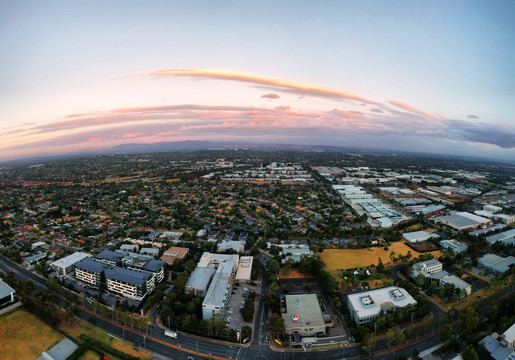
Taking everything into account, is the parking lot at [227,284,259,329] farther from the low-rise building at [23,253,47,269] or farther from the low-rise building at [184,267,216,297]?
the low-rise building at [23,253,47,269]

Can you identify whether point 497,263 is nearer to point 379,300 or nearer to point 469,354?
point 379,300

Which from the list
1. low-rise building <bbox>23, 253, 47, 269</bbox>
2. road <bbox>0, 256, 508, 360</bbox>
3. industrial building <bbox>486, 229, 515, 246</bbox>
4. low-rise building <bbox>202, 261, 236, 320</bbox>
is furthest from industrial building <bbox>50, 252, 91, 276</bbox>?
industrial building <bbox>486, 229, 515, 246</bbox>

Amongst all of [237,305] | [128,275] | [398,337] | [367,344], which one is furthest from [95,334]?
[398,337]

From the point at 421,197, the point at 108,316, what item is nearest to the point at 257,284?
the point at 108,316

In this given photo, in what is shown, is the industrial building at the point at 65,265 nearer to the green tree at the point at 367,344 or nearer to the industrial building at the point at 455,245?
the green tree at the point at 367,344

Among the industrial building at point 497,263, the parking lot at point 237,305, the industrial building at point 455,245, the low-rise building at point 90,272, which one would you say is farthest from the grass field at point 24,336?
the industrial building at point 455,245

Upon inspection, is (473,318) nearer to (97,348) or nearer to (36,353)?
(97,348)
